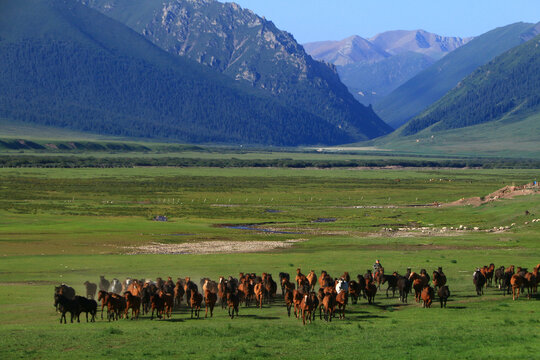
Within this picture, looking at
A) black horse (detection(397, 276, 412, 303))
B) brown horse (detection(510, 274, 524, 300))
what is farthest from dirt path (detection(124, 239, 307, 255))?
brown horse (detection(510, 274, 524, 300))

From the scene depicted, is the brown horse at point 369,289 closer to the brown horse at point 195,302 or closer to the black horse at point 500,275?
the black horse at point 500,275

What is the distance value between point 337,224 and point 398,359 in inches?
2114

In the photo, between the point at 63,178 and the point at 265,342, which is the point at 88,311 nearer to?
the point at 265,342

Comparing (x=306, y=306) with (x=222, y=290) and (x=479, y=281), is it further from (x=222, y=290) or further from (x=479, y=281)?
(x=479, y=281)

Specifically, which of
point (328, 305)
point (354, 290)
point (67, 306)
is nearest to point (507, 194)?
point (354, 290)

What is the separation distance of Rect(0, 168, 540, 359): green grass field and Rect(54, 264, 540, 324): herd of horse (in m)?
0.59

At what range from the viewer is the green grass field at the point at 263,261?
1040 inches

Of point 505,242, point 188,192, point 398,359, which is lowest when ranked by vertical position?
point 398,359

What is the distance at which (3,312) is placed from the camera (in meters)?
32.7

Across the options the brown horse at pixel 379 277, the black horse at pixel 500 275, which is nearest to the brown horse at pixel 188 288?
the brown horse at pixel 379 277

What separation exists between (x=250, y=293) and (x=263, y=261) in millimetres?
13850

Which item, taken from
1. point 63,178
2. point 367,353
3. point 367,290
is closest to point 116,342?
point 367,353

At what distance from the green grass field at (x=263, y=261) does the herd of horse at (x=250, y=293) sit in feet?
1.92

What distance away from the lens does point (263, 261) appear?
161 feet
